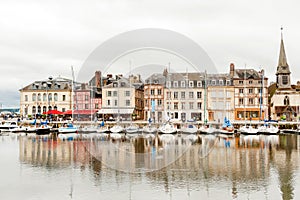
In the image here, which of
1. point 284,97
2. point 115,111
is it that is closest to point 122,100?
point 115,111

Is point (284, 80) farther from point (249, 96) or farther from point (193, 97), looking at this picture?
point (193, 97)

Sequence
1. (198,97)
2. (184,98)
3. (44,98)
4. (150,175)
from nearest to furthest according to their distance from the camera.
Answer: (150,175) < (198,97) < (184,98) < (44,98)

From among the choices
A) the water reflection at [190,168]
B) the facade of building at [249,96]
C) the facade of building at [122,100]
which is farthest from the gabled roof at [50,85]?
the water reflection at [190,168]

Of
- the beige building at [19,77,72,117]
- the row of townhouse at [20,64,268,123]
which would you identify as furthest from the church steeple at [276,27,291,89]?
the beige building at [19,77,72,117]

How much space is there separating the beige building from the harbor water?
39.9 metres

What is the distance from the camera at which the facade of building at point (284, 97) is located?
63.6 metres

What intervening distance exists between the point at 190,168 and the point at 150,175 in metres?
3.05

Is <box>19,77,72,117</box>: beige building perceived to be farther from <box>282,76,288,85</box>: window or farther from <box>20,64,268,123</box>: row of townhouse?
<box>282,76,288,85</box>: window

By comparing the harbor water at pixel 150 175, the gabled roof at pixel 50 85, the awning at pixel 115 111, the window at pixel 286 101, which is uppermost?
the gabled roof at pixel 50 85

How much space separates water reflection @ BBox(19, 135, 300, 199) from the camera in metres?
17.2

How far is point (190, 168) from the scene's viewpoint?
72.5ft

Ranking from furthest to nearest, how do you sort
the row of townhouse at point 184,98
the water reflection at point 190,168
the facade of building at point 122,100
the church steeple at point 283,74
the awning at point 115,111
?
the church steeple at point 283,74, the row of townhouse at point 184,98, the facade of building at point 122,100, the awning at point 115,111, the water reflection at point 190,168

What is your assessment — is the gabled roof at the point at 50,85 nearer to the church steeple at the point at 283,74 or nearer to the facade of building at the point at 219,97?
the facade of building at the point at 219,97

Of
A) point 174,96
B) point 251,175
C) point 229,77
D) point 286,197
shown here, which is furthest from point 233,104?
point 286,197
